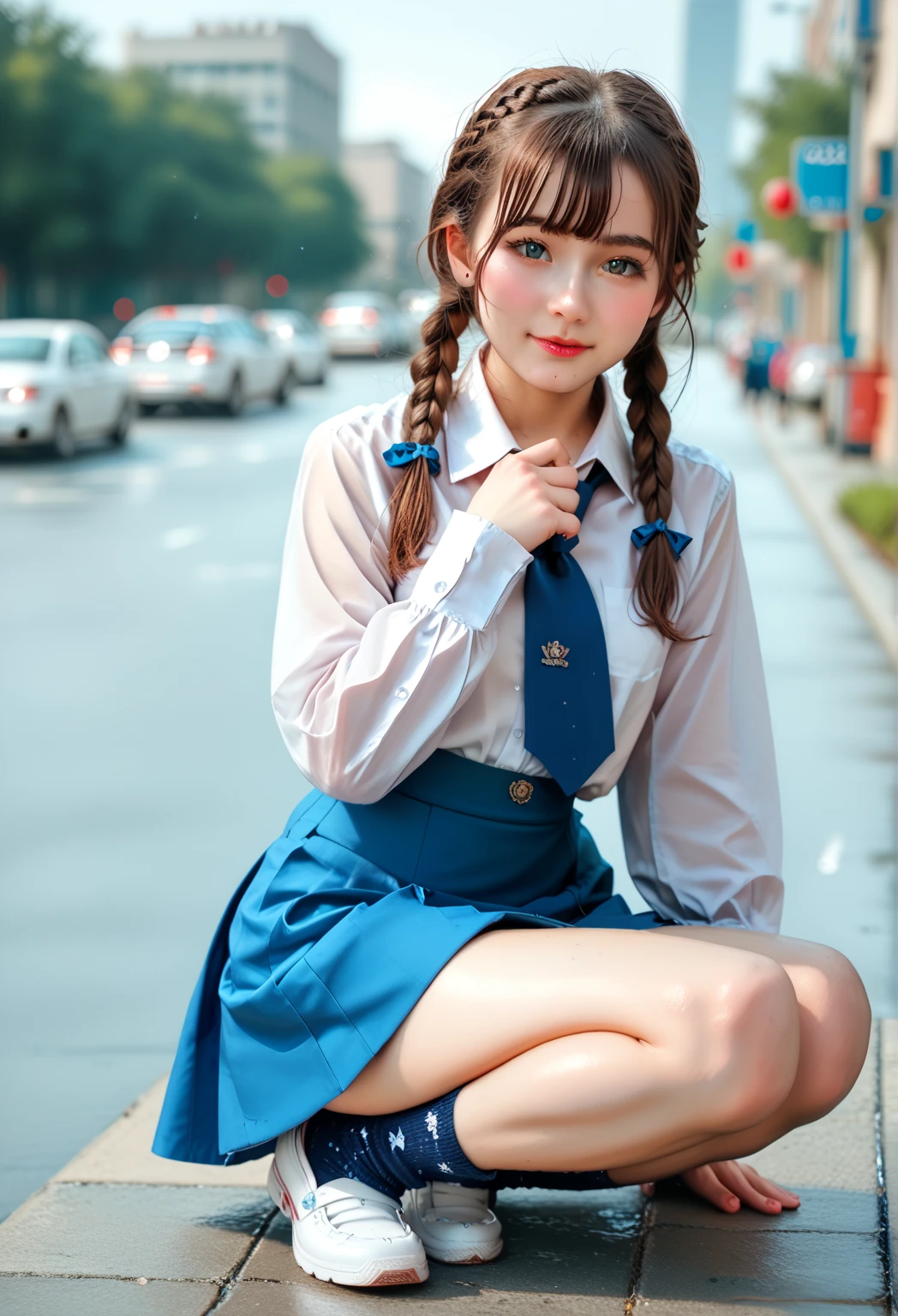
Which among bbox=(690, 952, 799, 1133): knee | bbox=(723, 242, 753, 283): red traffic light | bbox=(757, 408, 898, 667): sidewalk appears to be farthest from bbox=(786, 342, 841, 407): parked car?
bbox=(690, 952, 799, 1133): knee

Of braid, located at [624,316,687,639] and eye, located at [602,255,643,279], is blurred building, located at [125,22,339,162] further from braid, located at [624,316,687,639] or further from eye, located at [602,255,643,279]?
eye, located at [602,255,643,279]

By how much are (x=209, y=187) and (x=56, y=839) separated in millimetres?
47877

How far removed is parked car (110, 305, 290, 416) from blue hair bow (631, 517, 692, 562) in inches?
846

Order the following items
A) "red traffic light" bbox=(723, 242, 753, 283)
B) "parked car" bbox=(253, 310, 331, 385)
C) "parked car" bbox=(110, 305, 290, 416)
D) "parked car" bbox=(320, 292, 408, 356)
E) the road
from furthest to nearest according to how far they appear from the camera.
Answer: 1. "parked car" bbox=(320, 292, 408, 356)
2. "parked car" bbox=(253, 310, 331, 385)
3. "parked car" bbox=(110, 305, 290, 416)
4. "red traffic light" bbox=(723, 242, 753, 283)
5. the road

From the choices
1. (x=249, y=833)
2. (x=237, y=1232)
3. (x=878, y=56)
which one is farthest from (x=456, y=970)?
(x=878, y=56)

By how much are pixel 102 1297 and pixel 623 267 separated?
151cm

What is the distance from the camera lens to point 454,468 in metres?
2.40

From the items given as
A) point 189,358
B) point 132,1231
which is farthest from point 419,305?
point 189,358

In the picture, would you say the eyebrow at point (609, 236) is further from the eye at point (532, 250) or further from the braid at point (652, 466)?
the braid at point (652, 466)

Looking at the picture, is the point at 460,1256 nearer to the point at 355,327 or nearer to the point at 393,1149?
the point at 393,1149

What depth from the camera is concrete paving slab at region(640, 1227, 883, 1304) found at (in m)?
2.29

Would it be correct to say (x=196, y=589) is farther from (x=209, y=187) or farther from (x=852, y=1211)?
(x=209, y=187)

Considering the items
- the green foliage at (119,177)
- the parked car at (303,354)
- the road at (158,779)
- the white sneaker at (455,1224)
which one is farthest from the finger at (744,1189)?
the green foliage at (119,177)

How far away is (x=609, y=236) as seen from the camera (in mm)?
2238
